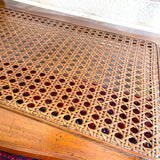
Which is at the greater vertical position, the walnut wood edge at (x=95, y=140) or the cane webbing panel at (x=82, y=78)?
the cane webbing panel at (x=82, y=78)

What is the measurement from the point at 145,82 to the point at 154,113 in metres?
0.16

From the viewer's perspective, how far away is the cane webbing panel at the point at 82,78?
57cm

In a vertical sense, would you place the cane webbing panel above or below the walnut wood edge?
above

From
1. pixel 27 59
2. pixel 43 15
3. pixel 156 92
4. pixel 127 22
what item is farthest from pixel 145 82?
pixel 127 22

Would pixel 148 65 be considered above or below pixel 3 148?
above

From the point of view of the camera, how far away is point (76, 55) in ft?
2.78

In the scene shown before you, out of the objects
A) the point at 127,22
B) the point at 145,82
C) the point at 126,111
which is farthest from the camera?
the point at 127,22

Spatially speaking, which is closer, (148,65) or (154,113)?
(154,113)

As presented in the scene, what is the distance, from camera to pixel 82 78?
2.38 feet

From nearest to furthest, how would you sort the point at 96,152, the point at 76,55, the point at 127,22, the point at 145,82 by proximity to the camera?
the point at 96,152 < the point at 145,82 < the point at 76,55 < the point at 127,22

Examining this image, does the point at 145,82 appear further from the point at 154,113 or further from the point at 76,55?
the point at 76,55

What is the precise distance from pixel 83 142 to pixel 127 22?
1258mm

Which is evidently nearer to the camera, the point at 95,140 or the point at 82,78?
the point at 95,140

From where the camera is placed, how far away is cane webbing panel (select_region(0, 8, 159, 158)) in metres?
0.57
